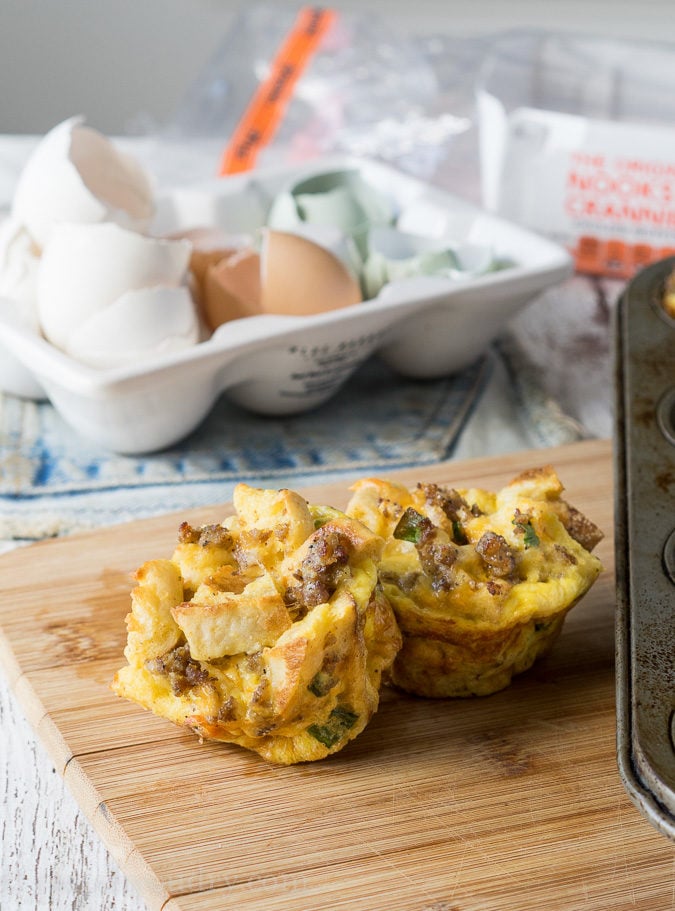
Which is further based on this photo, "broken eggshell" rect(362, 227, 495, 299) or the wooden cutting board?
"broken eggshell" rect(362, 227, 495, 299)

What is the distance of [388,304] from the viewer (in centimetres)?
215

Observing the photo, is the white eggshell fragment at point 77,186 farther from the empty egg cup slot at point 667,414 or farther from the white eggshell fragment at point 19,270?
the empty egg cup slot at point 667,414

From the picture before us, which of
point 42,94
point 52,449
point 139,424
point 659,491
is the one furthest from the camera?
point 42,94

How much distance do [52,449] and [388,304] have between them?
2.39ft

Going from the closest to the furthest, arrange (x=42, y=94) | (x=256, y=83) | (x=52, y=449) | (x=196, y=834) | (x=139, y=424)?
(x=196, y=834) < (x=139, y=424) < (x=52, y=449) < (x=256, y=83) < (x=42, y=94)

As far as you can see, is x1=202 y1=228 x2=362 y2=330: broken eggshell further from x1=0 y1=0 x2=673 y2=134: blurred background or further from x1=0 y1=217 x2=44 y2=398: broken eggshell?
x1=0 y1=0 x2=673 y2=134: blurred background

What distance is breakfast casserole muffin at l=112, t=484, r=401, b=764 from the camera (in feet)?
3.86

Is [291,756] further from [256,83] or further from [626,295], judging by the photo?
[256,83]

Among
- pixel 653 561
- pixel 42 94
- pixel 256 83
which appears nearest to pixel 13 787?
pixel 653 561

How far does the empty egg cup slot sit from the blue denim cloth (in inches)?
21.5

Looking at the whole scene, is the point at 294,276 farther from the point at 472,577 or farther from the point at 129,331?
the point at 472,577

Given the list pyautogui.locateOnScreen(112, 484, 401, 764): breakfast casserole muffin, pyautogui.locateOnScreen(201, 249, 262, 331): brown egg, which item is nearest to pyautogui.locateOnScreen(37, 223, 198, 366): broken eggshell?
pyautogui.locateOnScreen(201, 249, 262, 331): brown egg

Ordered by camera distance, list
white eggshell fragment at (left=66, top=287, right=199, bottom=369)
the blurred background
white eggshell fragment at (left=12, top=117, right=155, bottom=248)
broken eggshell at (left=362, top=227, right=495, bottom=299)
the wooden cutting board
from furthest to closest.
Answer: the blurred background → broken eggshell at (left=362, top=227, right=495, bottom=299) → white eggshell fragment at (left=12, top=117, right=155, bottom=248) → white eggshell fragment at (left=66, top=287, right=199, bottom=369) → the wooden cutting board

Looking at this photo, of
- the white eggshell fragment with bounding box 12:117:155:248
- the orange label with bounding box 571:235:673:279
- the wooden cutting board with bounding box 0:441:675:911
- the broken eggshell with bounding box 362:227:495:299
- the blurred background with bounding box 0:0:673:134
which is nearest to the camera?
the wooden cutting board with bounding box 0:441:675:911
